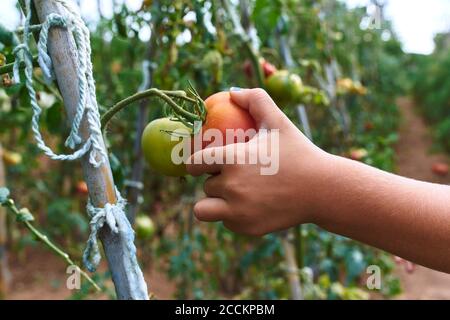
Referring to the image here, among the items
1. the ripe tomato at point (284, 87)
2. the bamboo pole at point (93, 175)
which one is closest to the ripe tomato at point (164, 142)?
the bamboo pole at point (93, 175)

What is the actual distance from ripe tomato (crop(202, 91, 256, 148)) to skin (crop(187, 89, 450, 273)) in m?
0.04

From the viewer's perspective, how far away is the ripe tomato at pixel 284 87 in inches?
55.1

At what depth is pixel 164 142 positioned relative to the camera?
2.45 feet

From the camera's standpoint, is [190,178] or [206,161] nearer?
[206,161]

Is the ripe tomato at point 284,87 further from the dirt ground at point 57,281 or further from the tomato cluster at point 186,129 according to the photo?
the dirt ground at point 57,281

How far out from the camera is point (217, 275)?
2.96 meters

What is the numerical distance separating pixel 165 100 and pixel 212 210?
0.54ft

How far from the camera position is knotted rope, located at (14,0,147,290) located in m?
0.64

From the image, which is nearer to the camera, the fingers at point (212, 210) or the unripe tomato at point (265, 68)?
the fingers at point (212, 210)

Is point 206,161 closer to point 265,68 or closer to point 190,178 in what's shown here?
point 265,68

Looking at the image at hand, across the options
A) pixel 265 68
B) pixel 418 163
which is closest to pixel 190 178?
pixel 265 68

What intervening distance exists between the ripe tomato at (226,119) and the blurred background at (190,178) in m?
0.12
